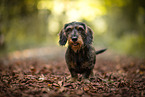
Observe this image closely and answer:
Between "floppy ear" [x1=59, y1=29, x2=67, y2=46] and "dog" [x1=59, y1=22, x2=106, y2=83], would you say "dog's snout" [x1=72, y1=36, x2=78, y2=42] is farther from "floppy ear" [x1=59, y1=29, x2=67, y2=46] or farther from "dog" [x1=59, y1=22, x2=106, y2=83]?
"floppy ear" [x1=59, y1=29, x2=67, y2=46]

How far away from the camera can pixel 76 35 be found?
12.5 ft

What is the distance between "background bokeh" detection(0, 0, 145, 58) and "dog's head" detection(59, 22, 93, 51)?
7.43 metres

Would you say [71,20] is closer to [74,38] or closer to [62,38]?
[62,38]

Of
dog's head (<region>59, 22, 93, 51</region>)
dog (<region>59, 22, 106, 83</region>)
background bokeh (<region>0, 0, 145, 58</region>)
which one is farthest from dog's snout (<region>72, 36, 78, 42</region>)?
background bokeh (<region>0, 0, 145, 58</region>)

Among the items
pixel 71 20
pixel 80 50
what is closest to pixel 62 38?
pixel 80 50

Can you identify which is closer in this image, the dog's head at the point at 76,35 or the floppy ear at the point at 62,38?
the dog's head at the point at 76,35

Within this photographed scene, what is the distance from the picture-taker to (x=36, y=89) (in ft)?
11.3

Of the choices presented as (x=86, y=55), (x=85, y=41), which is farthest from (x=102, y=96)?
(x=85, y=41)

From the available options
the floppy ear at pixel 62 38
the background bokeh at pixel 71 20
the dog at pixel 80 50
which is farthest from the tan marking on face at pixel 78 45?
the background bokeh at pixel 71 20

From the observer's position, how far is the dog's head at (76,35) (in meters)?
3.83

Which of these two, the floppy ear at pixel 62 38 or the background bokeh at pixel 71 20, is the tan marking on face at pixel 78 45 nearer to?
the floppy ear at pixel 62 38

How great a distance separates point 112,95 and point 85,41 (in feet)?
5.19

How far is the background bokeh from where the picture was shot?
12.5 metres

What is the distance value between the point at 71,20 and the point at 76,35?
18.3m
